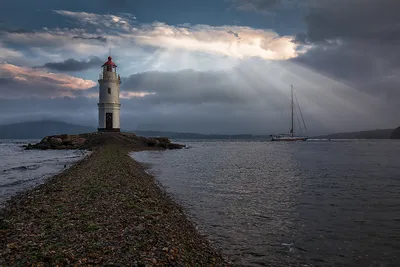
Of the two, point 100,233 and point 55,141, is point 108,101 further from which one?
point 100,233

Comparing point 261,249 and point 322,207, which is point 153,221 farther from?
point 322,207

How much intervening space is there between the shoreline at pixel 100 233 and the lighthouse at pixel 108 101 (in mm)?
60889

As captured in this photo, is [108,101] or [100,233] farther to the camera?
[108,101]

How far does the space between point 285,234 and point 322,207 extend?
5.57m

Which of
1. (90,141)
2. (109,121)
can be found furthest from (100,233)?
(109,121)

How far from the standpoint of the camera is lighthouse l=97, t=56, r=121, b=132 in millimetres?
74875

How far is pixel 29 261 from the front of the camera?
723 cm

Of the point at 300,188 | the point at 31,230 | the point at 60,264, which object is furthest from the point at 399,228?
the point at 31,230

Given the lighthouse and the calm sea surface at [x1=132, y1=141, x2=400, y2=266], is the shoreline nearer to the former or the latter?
the calm sea surface at [x1=132, y1=141, x2=400, y2=266]

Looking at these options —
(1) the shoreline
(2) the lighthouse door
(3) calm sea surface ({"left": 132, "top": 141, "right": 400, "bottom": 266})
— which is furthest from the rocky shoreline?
(1) the shoreline

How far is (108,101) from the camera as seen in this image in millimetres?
74625

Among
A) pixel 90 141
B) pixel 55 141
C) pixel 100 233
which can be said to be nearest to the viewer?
pixel 100 233

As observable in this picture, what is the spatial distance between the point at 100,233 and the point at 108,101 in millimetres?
68860

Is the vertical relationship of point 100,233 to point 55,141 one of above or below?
below
